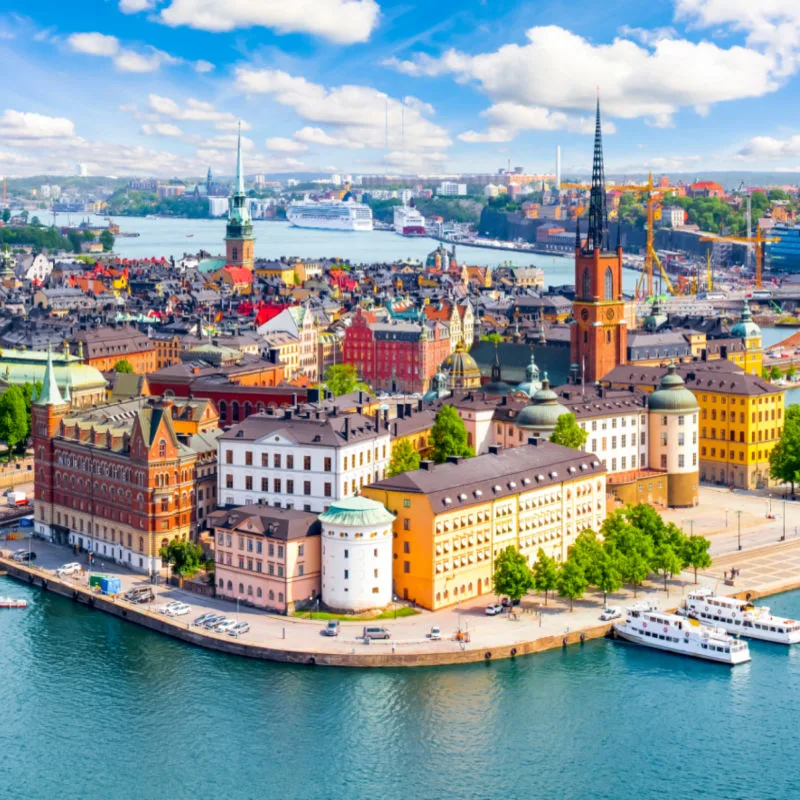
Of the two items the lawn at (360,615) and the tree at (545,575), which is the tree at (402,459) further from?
the lawn at (360,615)

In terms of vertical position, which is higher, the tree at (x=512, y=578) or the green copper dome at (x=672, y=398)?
the green copper dome at (x=672, y=398)

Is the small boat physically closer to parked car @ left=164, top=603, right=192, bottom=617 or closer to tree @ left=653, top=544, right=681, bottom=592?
parked car @ left=164, top=603, right=192, bottom=617

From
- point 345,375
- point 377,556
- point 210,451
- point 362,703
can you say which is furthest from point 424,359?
point 362,703

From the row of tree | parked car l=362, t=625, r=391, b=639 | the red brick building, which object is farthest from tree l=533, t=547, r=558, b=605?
the red brick building

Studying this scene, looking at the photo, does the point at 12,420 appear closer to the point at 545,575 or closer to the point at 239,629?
the point at 239,629

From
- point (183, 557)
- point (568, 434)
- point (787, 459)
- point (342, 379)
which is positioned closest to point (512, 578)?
point (183, 557)

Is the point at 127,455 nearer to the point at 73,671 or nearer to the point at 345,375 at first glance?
the point at 73,671

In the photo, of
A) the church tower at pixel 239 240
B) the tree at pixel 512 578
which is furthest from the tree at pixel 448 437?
the church tower at pixel 239 240
